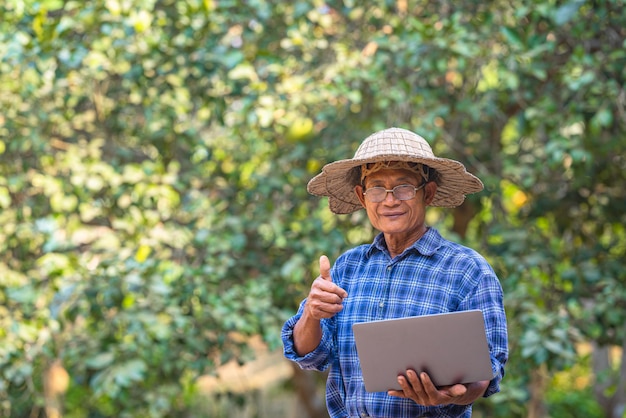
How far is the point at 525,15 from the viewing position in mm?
4359

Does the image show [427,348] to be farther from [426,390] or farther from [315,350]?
[315,350]

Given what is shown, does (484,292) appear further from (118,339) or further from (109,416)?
(109,416)

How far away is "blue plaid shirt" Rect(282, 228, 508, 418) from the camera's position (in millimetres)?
2189

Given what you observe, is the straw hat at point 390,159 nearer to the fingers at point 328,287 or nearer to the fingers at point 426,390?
the fingers at point 328,287

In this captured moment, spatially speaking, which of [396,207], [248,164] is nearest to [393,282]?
[396,207]

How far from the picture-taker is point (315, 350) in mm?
2291

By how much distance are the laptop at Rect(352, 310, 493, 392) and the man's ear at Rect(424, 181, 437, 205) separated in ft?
1.52

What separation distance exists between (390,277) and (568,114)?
2.29 m

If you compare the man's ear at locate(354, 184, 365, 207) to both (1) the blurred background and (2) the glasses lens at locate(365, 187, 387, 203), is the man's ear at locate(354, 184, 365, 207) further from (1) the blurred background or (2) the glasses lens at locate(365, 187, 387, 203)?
(1) the blurred background

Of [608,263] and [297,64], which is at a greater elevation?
[297,64]

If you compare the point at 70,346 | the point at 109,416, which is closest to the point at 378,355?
the point at 70,346

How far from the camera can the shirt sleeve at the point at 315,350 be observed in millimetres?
2303

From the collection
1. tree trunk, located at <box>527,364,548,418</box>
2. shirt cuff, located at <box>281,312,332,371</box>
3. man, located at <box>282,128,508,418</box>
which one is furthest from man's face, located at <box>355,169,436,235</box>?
tree trunk, located at <box>527,364,548,418</box>

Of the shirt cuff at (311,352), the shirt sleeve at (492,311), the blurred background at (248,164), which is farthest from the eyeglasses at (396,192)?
the blurred background at (248,164)
